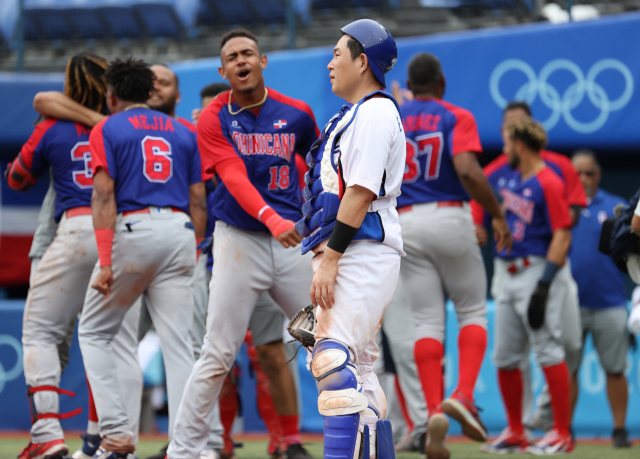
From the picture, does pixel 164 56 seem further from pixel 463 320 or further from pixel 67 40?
pixel 463 320

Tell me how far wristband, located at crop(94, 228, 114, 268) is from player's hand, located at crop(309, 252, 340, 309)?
1.45m

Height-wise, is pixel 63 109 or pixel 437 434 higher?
pixel 63 109

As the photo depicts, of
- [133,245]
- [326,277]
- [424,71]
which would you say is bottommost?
[326,277]

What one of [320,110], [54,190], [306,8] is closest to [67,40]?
[306,8]

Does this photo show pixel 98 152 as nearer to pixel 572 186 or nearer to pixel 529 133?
pixel 529 133

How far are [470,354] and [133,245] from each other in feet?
6.57

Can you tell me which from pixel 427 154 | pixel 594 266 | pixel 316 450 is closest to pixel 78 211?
pixel 427 154

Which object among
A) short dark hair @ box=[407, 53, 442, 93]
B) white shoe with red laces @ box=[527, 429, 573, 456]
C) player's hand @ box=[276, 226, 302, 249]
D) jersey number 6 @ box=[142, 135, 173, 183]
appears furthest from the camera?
white shoe with red laces @ box=[527, 429, 573, 456]

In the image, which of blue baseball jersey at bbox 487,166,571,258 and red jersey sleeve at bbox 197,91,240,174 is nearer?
red jersey sleeve at bbox 197,91,240,174

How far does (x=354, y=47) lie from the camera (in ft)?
10.3

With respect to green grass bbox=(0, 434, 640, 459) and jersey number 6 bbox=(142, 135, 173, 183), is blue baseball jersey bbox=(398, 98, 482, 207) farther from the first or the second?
green grass bbox=(0, 434, 640, 459)

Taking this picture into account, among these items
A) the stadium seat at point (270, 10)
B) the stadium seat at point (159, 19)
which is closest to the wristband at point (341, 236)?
the stadium seat at point (270, 10)

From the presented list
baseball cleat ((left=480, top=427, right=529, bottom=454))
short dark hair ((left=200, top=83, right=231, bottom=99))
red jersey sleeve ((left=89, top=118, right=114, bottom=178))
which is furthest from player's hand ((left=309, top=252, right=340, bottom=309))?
baseball cleat ((left=480, top=427, right=529, bottom=454))

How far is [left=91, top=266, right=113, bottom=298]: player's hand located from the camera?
3.93 m
